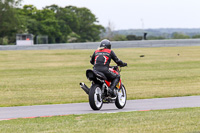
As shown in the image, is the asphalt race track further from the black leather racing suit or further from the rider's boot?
the black leather racing suit

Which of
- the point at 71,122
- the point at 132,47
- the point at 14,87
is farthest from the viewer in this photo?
the point at 132,47

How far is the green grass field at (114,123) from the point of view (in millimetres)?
8195

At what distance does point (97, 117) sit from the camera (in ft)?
32.8

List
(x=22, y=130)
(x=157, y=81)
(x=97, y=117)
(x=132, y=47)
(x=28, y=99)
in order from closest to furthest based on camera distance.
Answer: (x=22, y=130)
(x=97, y=117)
(x=28, y=99)
(x=157, y=81)
(x=132, y=47)

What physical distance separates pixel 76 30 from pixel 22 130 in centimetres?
15818

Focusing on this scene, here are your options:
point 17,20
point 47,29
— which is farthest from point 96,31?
point 17,20

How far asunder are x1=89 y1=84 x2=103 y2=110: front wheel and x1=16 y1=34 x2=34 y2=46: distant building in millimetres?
77695

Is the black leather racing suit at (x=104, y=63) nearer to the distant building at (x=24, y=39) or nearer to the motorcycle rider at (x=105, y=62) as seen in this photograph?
the motorcycle rider at (x=105, y=62)

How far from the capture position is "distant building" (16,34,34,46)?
88688 millimetres

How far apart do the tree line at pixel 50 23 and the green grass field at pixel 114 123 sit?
9246cm

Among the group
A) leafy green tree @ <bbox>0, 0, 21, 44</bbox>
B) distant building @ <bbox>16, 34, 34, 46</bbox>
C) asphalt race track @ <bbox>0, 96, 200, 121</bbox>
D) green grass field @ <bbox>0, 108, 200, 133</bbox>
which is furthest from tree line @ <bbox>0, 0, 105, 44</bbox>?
green grass field @ <bbox>0, 108, 200, 133</bbox>

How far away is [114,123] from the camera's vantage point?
29.4ft

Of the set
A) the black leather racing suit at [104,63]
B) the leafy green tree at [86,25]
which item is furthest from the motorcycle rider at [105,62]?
the leafy green tree at [86,25]

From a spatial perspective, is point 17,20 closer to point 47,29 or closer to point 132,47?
point 47,29
